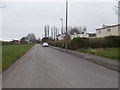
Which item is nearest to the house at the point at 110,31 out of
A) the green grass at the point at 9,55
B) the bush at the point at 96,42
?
the bush at the point at 96,42

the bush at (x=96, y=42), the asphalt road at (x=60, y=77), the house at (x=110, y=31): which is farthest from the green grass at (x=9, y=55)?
the house at (x=110, y=31)

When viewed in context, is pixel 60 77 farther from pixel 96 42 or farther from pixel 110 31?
pixel 110 31

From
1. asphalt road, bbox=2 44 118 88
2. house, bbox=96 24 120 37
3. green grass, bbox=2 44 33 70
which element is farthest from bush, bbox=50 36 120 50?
asphalt road, bbox=2 44 118 88

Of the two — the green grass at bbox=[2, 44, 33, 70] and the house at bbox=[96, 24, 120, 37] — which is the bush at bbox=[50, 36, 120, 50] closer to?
the green grass at bbox=[2, 44, 33, 70]

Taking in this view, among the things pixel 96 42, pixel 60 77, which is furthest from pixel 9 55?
pixel 96 42

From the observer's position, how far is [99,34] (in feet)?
176

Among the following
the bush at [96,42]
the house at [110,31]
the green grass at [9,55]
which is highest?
the house at [110,31]

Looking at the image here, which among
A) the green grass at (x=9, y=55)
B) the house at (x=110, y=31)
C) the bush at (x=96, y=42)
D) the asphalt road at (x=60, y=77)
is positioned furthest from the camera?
the house at (x=110, y=31)

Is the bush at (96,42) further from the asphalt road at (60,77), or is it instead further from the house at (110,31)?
the asphalt road at (60,77)

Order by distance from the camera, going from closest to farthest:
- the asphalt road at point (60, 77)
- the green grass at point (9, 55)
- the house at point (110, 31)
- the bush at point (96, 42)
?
1. the asphalt road at point (60, 77)
2. the green grass at point (9, 55)
3. the bush at point (96, 42)
4. the house at point (110, 31)

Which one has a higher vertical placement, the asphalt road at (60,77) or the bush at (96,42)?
the bush at (96,42)

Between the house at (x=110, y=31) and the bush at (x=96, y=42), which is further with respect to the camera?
the house at (x=110, y=31)

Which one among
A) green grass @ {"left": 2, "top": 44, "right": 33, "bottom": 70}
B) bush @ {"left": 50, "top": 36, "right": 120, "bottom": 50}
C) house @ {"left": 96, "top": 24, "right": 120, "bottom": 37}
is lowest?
green grass @ {"left": 2, "top": 44, "right": 33, "bottom": 70}

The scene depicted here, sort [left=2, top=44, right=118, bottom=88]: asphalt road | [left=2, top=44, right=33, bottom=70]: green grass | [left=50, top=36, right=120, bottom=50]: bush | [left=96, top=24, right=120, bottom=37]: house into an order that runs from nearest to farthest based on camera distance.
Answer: [left=2, top=44, right=118, bottom=88]: asphalt road < [left=2, top=44, right=33, bottom=70]: green grass < [left=50, top=36, right=120, bottom=50]: bush < [left=96, top=24, right=120, bottom=37]: house
